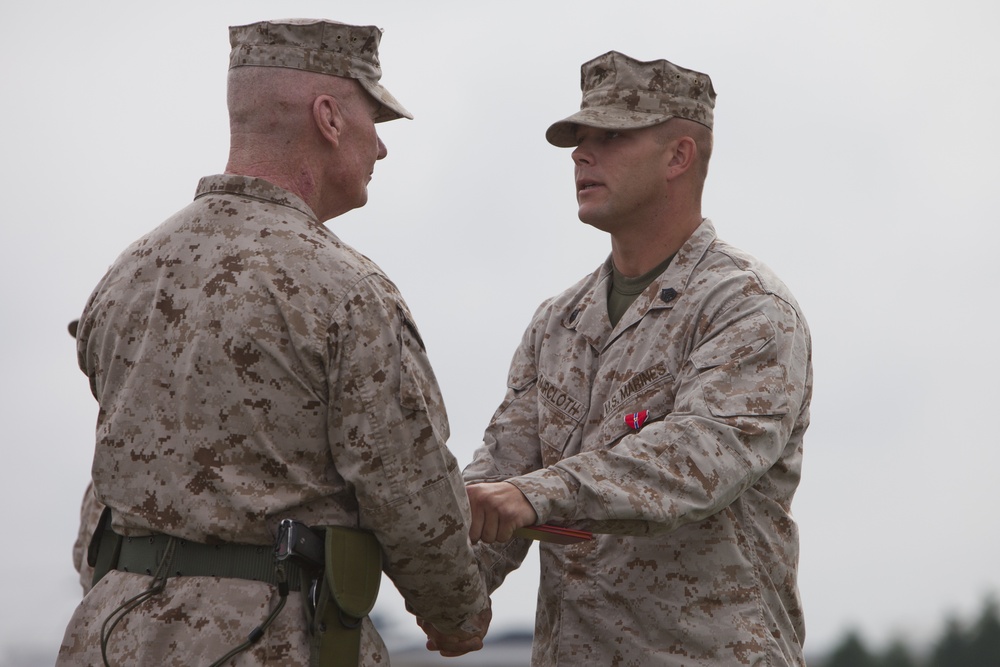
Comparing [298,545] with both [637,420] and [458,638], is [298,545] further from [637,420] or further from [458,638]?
[637,420]

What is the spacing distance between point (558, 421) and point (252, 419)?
2136 millimetres

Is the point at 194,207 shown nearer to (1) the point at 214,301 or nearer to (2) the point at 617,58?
(1) the point at 214,301

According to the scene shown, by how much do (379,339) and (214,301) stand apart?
0.53 metres

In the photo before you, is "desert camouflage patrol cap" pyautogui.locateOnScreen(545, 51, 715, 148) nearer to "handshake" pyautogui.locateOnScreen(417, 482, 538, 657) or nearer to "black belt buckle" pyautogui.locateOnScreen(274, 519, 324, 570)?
"handshake" pyautogui.locateOnScreen(417, 482, 538, 657)

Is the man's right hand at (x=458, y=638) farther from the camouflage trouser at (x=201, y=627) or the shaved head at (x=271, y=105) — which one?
the shaved head at (x=271, y=105)

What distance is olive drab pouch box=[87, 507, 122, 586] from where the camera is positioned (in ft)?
13.3

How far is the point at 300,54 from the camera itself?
435 cm

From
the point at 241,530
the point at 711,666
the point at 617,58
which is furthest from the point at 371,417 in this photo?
the point at 617,58

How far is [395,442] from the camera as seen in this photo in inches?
156

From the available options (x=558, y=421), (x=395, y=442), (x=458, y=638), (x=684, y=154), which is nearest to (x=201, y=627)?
(x=395, y=442)

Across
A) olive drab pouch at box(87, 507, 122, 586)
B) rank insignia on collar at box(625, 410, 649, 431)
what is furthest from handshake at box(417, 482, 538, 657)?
olive drab pouch at box(87, 507, 122, 586)

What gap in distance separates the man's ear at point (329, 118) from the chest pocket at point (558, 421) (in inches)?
72.8

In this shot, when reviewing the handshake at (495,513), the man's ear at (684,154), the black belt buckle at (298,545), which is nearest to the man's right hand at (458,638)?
the handshake at (495,513)

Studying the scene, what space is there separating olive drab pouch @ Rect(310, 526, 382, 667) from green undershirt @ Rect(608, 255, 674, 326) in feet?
7.21
